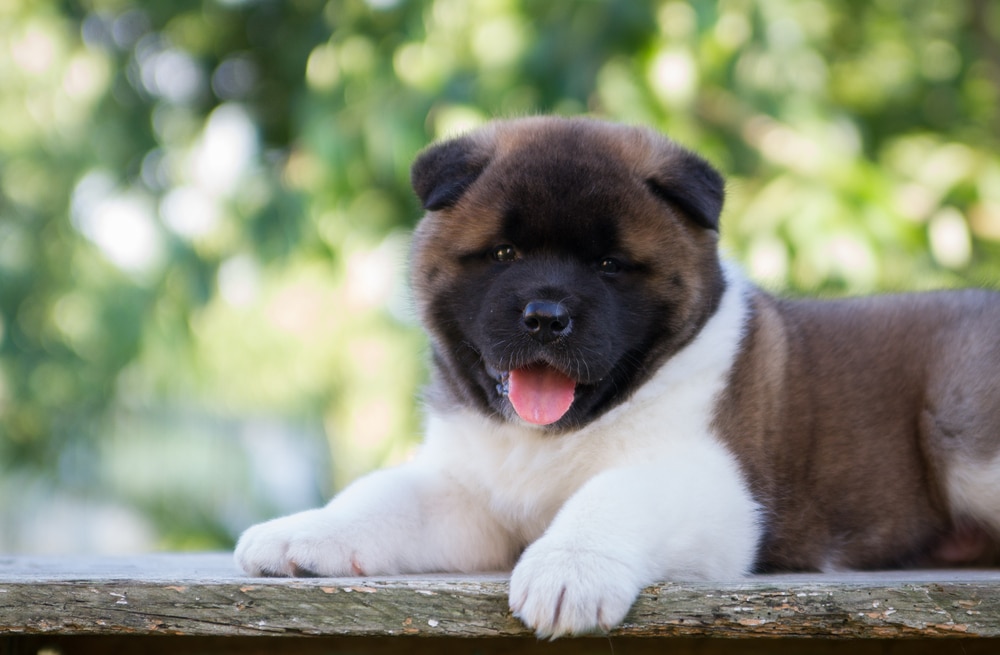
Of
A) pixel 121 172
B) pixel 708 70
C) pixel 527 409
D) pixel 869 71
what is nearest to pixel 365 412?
pixel 121 172

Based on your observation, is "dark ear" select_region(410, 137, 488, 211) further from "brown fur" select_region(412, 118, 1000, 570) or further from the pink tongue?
the pink tongue

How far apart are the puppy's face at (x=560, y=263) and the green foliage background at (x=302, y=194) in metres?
1.53

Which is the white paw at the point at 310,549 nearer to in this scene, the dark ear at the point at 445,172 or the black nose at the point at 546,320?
the black nose at the point at 546,320

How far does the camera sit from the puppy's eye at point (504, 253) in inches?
118

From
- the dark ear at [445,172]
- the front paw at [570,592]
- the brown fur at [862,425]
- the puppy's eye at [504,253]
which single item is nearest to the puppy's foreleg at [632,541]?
the front paw at [570,592]

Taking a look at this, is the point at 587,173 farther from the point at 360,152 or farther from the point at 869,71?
the point at 869,71

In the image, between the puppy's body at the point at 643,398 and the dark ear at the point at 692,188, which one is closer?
the puppy's body at the point at 643,398

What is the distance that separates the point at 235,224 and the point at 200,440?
179cm

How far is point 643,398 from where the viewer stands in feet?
10.1

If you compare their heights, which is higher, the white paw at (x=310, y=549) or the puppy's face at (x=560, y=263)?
the puppy's face at (x=560, y=263)

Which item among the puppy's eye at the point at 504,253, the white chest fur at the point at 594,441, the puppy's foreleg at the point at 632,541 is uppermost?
the puppy's eye at the point at 504,253

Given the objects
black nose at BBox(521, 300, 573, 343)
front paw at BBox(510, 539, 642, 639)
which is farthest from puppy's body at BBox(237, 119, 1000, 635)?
front paw at BBox(510, 539, 642, 639)

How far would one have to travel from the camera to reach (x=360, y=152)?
5.26 meters

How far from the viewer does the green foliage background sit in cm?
501
